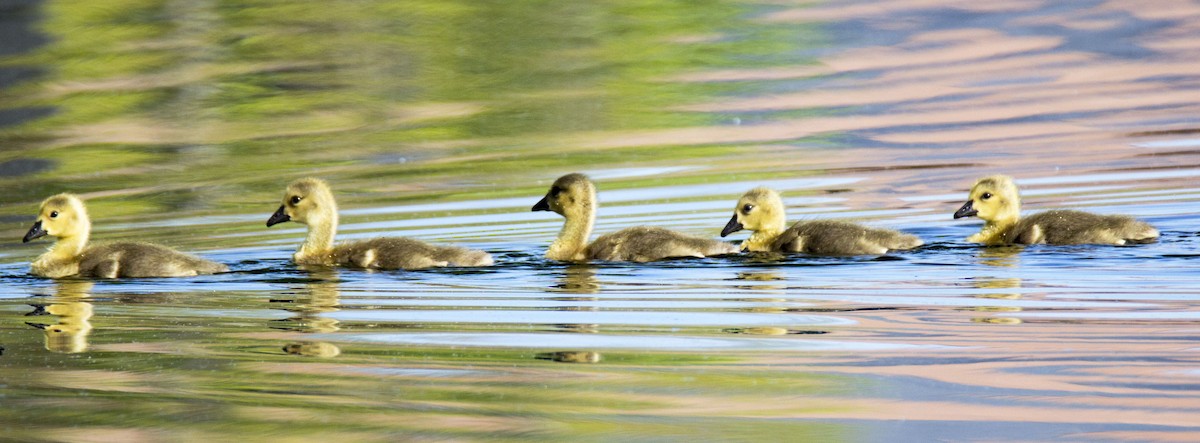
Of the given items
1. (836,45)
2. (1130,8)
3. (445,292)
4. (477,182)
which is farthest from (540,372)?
(1130,8)

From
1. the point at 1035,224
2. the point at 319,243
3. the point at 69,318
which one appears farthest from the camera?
the point at 319,243

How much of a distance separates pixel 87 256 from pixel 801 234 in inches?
149

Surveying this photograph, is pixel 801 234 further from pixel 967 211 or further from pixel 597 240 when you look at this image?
pixel 597 240

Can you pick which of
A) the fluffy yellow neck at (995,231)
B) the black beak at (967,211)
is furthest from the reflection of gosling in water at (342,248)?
the fluffy yellow neck at (995,231)

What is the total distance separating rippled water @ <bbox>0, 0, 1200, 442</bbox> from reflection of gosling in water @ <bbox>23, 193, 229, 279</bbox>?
139mm

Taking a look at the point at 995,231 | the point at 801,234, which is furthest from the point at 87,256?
the point at 995,231

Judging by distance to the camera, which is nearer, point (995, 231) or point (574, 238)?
point (574, 238)

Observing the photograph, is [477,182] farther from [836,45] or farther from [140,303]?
[836,45]

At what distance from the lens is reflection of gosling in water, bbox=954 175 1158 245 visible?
1032 cm

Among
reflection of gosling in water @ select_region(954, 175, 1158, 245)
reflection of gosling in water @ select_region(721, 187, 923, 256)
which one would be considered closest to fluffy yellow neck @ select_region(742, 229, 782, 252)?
reflection of gosling in water @ select_region(721, 187, 923, 256)

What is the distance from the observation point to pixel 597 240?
425 inches

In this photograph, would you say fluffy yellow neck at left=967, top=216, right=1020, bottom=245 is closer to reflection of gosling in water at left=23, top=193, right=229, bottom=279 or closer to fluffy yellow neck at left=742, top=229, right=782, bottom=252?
fluffy yellow neck at left=742, top=229, right=782, bottom=252

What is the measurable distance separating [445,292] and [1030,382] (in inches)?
140

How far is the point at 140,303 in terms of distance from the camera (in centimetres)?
920
